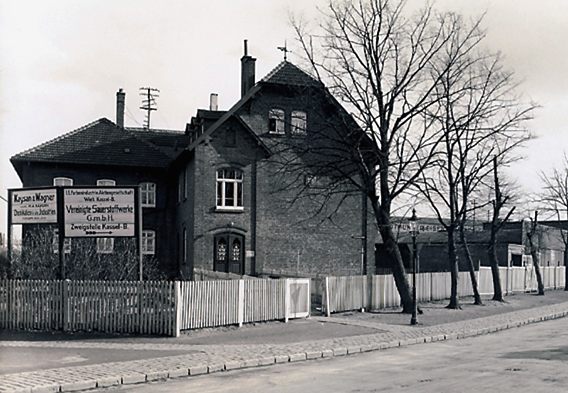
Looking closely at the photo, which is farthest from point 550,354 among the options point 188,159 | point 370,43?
point 188,159

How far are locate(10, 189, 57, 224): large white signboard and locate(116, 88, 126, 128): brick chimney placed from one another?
30035 millimetres

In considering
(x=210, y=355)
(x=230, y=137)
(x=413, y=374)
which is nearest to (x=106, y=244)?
(x=230, y=137)

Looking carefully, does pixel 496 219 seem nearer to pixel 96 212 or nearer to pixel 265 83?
pixel 265 83

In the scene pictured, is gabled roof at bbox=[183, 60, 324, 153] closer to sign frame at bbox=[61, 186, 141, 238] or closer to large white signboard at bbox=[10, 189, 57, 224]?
large white signboard at bbox=[10, 189, 57, 224]

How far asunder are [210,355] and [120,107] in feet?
126

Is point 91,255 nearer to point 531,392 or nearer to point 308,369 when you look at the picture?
point 308,369

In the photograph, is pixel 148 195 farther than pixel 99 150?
Yes

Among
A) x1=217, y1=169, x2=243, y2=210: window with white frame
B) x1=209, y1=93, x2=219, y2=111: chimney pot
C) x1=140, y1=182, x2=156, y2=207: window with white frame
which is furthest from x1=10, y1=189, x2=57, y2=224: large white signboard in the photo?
x1=209, y1=93, x2=219, y2=111: chimney pot

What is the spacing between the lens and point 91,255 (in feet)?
81.2

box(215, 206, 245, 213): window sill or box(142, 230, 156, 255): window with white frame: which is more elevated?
box(215, 206, 245, 213): window sill

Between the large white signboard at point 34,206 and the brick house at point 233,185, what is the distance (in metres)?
14.2

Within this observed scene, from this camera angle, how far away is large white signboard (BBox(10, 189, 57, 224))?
19.1 m

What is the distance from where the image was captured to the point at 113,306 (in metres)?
17.0

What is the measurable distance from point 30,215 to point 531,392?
14.8 metres
